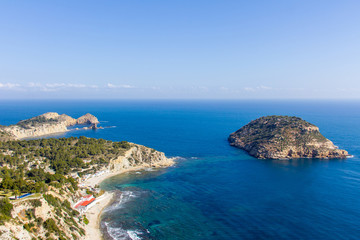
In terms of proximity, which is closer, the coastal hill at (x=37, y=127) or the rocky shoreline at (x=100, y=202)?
the rocky shoreline at (x=100, y=202)

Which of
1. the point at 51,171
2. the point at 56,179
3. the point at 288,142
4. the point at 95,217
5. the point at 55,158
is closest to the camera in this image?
the point at 95,217

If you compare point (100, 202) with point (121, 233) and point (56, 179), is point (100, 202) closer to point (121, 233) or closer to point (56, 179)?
point (56, 179)

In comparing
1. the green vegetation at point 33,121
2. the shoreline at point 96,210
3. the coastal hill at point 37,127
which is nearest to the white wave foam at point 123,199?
the shoreline at point 96,210

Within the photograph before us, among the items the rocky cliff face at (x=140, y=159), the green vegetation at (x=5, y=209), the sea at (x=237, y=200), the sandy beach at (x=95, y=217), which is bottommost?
the sandy beach at (x=95, y=217)

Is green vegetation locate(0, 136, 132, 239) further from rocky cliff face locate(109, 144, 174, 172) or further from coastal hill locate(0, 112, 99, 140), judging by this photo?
coastal hill locate(0, 112, 99, 140)

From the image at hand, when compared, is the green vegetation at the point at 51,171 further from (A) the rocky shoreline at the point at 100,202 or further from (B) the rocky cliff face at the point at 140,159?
(B) the rocky cliff face at the point at 140,159

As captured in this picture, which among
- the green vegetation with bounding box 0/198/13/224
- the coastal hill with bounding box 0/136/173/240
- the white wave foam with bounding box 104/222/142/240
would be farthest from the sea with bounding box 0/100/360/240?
the green vegetation with bounding box 0/198/13/224

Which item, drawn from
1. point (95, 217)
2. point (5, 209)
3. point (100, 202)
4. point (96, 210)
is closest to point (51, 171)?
point (100, 202)
